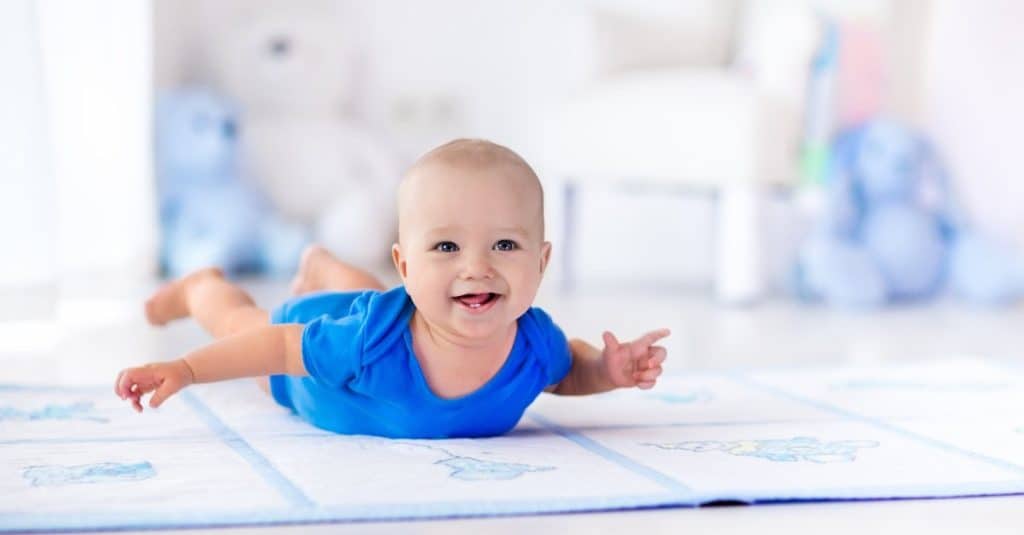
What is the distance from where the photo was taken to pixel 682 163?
114 inches

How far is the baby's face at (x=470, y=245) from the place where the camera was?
1213 mm

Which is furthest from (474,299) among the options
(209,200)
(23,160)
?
(209,200)

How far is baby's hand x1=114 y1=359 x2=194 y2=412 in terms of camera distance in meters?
1.14

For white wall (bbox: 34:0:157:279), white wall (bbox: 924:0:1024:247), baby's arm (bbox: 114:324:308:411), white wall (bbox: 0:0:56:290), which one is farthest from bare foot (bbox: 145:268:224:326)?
white wall (bbox: 924:0:1024:247)

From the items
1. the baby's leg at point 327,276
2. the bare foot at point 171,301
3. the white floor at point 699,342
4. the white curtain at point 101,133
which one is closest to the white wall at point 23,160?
the white floor at point 699,342

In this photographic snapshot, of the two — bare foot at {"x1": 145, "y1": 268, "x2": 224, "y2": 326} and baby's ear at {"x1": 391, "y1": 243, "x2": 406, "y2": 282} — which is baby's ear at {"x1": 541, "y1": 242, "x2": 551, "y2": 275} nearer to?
baby's ear at {"x1": 391, "y1": 243, "x2": 406, "y2": 282}

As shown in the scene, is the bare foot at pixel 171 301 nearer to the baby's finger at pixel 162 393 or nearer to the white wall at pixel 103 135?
the baby's finger at pixel 162 393

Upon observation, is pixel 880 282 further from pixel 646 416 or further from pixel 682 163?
pixel 646 416

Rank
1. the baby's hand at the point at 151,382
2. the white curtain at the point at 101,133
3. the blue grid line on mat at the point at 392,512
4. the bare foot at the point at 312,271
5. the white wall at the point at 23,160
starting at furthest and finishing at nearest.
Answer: the white curtain at the point at 101,133, the white wall at the point at 23,160, the bare foot at the point at 312,271, the baby's hand at the point at 151,382, the blue grid line on mat at the point at 392,512

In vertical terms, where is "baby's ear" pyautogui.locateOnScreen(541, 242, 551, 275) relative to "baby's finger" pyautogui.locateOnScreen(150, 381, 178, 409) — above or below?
above

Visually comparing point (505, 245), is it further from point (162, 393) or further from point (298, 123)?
point (298, 123)

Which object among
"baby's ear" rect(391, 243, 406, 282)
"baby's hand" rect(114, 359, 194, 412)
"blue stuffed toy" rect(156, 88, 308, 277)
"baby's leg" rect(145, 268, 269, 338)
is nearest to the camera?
"baby's hand" rect(114, 359, 194, 412)

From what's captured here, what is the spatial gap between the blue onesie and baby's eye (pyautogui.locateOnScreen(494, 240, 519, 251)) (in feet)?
0.37

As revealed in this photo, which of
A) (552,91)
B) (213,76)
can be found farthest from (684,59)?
(213,76)
